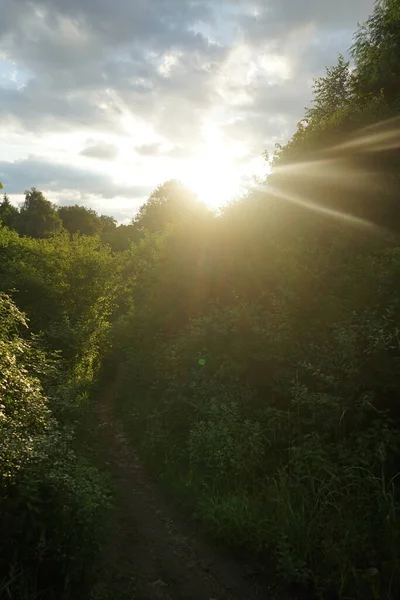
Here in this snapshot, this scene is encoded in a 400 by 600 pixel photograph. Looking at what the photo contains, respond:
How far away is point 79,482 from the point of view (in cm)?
577

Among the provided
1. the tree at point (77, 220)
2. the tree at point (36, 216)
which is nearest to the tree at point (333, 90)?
the tree at point (36, 216)

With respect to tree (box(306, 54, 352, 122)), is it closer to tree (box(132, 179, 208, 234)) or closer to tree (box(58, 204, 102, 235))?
tree (box(132, 179, 208, 234))

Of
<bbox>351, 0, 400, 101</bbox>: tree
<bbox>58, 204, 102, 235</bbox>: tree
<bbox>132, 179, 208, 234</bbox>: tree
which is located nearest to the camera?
<bbox>351, 0, 400, 101</bbox>: tree

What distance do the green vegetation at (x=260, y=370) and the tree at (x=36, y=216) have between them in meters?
40.3

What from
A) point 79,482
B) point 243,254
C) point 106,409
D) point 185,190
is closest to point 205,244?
point 243,254

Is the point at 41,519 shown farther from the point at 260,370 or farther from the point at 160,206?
the point at 160,206

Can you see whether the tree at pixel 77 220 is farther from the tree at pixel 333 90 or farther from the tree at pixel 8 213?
the tree at pixel 333 90

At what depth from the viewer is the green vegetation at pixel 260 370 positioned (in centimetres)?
549

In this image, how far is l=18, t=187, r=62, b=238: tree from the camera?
6119 centimetres

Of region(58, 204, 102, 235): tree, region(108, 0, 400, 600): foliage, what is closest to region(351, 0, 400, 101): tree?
region(108, 0, 400, 600): foliage

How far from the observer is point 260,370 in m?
10.5

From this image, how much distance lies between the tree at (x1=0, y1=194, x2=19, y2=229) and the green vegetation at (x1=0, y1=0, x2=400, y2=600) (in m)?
41.3

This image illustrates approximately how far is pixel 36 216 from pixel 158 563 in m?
61.6

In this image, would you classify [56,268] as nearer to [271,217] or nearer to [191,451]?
[271,217]
